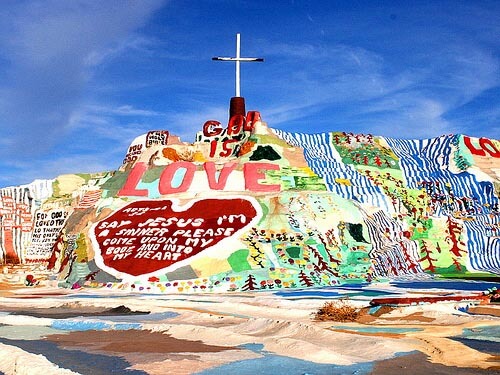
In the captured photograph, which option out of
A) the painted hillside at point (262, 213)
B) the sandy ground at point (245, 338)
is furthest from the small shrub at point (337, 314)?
the painted hillside at point (262, 213)

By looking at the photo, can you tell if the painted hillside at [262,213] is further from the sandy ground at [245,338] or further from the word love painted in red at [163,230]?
the sandy ground at [245,338]

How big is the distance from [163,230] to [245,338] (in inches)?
516

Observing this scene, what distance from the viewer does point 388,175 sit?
1257 inches

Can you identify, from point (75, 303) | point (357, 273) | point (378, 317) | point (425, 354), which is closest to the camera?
point (425, 354)

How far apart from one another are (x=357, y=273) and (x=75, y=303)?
9.93 metres

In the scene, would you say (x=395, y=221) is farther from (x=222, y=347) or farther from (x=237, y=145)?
(x=222, y=347)

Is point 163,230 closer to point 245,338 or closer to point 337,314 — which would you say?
point 337,314

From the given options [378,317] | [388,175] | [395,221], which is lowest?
[378,317]

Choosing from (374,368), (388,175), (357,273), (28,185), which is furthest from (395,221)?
(374,368)

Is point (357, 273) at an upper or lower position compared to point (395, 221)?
lower

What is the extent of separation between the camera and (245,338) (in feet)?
31.5

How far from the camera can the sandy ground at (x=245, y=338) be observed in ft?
24.8

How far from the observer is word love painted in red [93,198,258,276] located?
21094 millimetres

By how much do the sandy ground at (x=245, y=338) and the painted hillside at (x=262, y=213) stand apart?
5.50 metres
